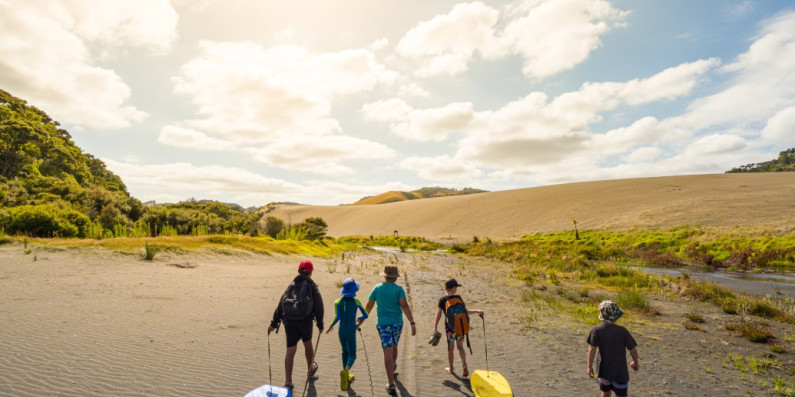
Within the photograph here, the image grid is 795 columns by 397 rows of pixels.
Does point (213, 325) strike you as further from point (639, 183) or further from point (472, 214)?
point (639, 183)

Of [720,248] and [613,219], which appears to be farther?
[613,219]

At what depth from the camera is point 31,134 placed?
39.8 m

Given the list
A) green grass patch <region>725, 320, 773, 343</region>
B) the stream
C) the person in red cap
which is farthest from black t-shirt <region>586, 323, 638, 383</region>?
the stream

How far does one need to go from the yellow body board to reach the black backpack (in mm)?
2929

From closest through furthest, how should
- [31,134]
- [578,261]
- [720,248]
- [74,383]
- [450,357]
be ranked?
[74,383], [450,357], [578,261], [720,248], [31,134]

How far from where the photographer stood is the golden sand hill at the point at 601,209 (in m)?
35.8

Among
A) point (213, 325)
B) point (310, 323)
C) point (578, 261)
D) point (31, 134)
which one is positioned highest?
point (31, 134)

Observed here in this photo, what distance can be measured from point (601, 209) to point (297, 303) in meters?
58.8

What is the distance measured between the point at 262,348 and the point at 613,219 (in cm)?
4914

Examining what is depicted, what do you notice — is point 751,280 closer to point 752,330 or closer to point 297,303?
point 752,330

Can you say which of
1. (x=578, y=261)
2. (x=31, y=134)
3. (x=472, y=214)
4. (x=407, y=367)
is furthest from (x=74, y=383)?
(x=472, y=214)

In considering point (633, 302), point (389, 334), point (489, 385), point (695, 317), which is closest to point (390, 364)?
point (389, 334)

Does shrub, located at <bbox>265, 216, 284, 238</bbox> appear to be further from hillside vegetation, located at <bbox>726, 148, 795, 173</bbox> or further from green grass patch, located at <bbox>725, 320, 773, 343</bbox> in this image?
hillside vegetation, located at <bbox>726, 148, 795, 173</bbox>

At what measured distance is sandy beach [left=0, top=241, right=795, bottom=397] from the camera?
5.83 meters
